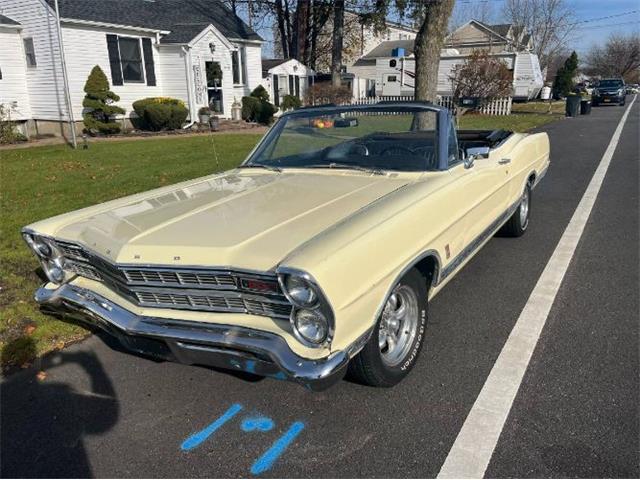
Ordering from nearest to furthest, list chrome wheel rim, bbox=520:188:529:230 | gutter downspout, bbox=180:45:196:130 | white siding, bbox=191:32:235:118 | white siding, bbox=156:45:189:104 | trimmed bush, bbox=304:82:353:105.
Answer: chrome wheel rim, bbox=520:188:529:230 < gutter downspout, bbox=180:45:196:130 < white siding, bbox=156:45:189:104 < white siding, bbox=191:32:235:118 < trimmed bush, bbox=304:82:353:105

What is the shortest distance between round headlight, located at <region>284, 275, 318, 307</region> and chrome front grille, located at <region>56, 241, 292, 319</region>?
0.09 metres

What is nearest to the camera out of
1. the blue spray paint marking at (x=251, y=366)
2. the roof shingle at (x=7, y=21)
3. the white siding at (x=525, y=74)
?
the blue spray paint marking at (x=251, y=366)

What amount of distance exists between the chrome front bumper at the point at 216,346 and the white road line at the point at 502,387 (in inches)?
26.9

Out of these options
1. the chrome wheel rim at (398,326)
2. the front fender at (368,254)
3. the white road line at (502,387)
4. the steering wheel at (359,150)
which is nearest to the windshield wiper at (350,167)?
the steering wheel at (359,150)

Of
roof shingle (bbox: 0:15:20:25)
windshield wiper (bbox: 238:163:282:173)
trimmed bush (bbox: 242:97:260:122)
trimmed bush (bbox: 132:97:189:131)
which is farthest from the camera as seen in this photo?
trimmed bush (bbox: 242:97:260:122)

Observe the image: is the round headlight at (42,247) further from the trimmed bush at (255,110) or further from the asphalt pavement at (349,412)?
the trimmed bush at (255,110)

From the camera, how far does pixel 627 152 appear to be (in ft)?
39.8

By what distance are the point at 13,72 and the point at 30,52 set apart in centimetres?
84

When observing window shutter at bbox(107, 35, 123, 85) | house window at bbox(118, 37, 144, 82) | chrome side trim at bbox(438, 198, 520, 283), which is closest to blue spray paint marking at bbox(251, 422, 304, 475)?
chrome side trim at bbox(438, 198, 520, 283)

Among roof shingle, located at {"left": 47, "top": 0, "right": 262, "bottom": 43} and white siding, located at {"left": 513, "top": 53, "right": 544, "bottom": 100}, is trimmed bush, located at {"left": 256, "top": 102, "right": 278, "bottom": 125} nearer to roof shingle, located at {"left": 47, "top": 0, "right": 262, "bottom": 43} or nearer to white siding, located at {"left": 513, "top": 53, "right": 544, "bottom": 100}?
roof shingle, located at {"left": 47, "top": 0, "right": 262, "bottom": 43}

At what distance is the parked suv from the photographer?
3266 centimetres

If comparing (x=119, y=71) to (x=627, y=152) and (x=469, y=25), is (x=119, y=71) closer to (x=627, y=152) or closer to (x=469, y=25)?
(x=627, y=152)

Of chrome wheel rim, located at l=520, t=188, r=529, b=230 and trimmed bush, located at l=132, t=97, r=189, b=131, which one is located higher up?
trimmed bush, located at l=132, t=97, r=189, b=131

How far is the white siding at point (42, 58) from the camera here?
15953mm
